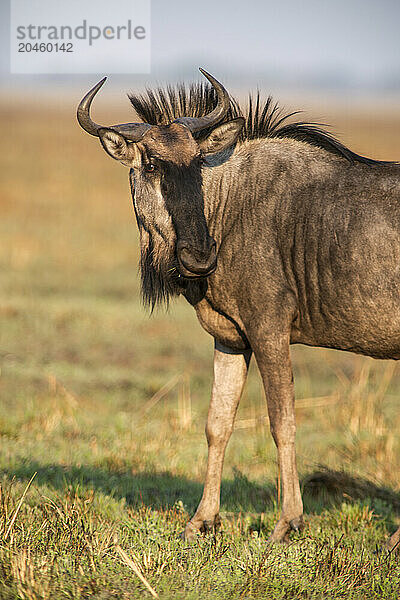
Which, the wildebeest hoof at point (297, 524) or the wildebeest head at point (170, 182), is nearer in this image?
the wildebeest head at point (170, 182)

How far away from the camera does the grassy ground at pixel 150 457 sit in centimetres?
412

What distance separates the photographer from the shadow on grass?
5793 mm

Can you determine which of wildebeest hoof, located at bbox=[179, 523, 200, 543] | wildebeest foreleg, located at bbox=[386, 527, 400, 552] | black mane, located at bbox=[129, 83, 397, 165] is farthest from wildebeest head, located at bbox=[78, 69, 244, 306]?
wildebeest foreleg, located at bbox=[386, 527, 400, 552]

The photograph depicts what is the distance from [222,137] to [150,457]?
10.0ft

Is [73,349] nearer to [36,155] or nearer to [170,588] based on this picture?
[170,588]

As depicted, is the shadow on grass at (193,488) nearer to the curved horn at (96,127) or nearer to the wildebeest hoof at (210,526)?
the wildebeest hoof at (210,526)

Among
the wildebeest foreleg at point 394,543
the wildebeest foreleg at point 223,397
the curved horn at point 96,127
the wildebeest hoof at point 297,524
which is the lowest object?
the wildebeest foreleg at point 394,543

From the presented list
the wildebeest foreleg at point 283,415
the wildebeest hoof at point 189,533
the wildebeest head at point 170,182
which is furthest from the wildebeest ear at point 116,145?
the wildebeest hoof at point 189,533

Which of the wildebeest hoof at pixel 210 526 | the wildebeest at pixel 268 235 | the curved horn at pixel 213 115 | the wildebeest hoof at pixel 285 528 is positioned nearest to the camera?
the wildebeest at pixel 268 235

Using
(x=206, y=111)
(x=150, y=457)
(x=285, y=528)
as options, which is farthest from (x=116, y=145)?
(x=150, y=457)

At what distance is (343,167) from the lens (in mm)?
5102

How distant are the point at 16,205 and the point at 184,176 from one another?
1920 cm

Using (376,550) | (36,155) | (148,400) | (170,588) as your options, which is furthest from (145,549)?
(36,155)

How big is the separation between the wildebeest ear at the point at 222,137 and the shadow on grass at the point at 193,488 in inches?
99.0
